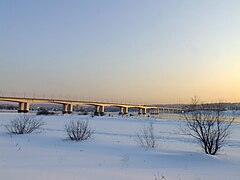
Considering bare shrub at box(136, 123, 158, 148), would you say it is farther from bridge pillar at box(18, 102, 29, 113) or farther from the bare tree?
bridge pillar at box(18, 102, 29, 113)

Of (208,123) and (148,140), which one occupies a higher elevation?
(208,123)

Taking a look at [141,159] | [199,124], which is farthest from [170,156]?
[199,124]

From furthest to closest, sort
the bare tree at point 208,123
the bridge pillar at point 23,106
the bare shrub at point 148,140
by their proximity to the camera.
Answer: the bridge pillar at point 23,106 → the bare shrub at point 148,140 → the bare tree at point 208,123

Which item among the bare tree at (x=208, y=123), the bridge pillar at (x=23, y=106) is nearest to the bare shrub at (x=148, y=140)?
the bare tree at (x=208, y=123)

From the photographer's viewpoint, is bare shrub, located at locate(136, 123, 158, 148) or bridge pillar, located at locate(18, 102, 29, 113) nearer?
bare shrub, located at locate(136, 123, 158, 148)

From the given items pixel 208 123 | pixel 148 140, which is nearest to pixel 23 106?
pixel 148 140

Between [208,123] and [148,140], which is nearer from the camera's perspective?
[208,123]

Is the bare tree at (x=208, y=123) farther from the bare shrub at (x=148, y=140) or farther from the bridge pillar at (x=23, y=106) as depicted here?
the bridge pillar at (x=23, y=106)

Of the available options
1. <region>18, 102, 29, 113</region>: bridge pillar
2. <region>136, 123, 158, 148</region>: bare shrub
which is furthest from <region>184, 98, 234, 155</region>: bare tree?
<region>18, 102, 29, 113</region>: bridge pillar

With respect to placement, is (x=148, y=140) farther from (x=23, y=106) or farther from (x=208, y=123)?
(x=23, y=106)

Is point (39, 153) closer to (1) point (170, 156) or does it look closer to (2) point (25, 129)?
(1) point (170, 156)

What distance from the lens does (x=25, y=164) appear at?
8859 mm

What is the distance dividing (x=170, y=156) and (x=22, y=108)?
80.6 metres

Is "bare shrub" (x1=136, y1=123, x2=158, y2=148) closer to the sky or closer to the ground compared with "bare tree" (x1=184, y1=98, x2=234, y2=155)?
closer to the ground
